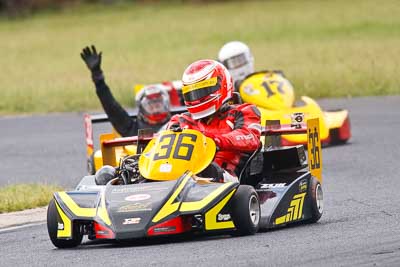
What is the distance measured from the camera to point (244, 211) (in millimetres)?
7496

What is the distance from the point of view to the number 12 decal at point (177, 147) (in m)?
7.98

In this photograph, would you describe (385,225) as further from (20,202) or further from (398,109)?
(398,109)

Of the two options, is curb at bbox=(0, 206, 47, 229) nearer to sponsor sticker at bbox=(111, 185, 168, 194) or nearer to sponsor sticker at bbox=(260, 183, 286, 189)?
sponsor sticker at bbox=(111, 185, 168, 194)

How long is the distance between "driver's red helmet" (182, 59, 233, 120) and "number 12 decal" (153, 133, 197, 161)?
43 cm

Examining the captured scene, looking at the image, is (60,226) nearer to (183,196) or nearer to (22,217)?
(183,196)

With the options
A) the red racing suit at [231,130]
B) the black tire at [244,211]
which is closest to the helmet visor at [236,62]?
the red racing suit at [231,130]

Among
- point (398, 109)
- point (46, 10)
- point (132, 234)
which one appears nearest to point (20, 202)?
point (132, 234)

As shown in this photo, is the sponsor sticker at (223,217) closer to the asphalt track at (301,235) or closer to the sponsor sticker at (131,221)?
the asphalt track at (301,235)

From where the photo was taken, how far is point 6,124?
63.4 feet

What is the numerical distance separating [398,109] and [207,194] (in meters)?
11.0

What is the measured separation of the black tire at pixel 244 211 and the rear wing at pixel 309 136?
129 centimetres

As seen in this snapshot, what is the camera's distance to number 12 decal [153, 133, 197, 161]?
7.98 meters

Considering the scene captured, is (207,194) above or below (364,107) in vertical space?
above

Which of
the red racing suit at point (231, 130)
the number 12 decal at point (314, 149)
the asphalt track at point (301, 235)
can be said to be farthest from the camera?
the number 12 decal at point (314, 149)
